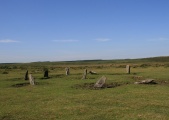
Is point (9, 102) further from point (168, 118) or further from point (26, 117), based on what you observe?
point (168, 118)

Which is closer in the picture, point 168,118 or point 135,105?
point 168,118

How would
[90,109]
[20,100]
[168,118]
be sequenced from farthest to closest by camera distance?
[20,100] < [90,109] < [168,118]

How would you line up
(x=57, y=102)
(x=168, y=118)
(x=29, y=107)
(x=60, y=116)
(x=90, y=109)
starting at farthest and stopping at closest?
(x=57, y=102) → (x=29, y=107) → (x=90, y=109) → (x=60, y=116) → (x=168, y=118)

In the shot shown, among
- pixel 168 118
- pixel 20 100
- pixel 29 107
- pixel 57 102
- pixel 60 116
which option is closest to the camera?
pixel 168 118

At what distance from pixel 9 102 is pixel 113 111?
8025 millimetres

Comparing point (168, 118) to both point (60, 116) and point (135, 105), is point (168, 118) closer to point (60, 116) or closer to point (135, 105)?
point (135, 105)

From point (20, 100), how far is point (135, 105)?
8.52 m

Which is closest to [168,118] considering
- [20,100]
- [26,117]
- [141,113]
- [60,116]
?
[141,113]

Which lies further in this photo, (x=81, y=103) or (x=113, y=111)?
(x=81, y=103)

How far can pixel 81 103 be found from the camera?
19.0 m

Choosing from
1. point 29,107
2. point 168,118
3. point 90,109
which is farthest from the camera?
point 29,107

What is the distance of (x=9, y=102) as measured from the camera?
2025cm

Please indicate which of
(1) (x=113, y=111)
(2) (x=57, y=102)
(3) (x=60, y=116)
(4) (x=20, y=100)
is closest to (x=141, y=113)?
(1) (x=113, y=111)

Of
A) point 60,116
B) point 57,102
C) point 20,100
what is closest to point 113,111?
point 60,116
